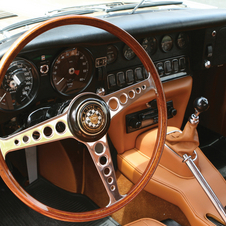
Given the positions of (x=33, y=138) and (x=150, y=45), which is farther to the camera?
(x=150, y=45)

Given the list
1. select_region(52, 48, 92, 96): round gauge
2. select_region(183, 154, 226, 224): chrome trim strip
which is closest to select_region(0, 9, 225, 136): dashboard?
select_region(52, 48, 92, 96): round gauge

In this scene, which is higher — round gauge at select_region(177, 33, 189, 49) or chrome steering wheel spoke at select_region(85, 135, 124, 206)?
round gauge at select_region(177, 33, 189, 49)

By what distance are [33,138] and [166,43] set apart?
43.7 inches

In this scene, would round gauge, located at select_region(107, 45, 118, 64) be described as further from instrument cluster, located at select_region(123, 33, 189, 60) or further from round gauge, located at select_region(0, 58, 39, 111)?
round gauge, located at select_region(0, 58, 39, 111)

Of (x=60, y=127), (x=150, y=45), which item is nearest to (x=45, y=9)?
(x=150, y=45)

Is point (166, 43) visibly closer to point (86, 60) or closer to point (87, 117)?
point (86, 60)

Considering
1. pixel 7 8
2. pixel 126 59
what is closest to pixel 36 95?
pixel 126 59

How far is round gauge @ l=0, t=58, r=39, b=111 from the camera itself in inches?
44.8

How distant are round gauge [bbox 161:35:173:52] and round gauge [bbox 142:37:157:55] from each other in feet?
0.23

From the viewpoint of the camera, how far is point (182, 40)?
5.87 ft

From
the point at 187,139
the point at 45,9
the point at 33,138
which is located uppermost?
the point at 45,9

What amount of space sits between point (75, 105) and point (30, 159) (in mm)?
958

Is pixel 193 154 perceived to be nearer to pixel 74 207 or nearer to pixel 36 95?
pixel 74 207

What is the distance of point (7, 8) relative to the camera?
168 centimetres
